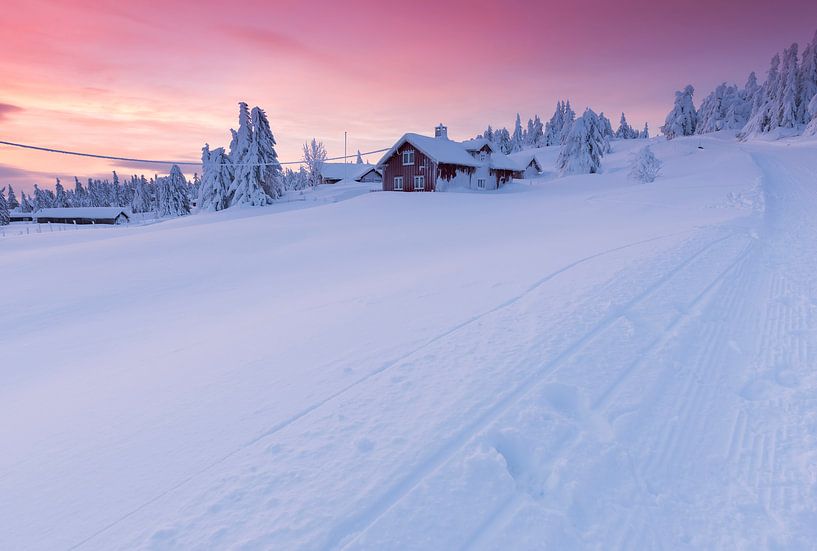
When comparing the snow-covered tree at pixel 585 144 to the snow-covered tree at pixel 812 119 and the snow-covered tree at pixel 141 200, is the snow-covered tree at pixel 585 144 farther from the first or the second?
the snow-covered tree at pixel 141 200

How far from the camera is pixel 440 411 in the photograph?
11.6ft

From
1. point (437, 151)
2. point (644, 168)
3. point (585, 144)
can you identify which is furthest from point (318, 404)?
point (585, 144)

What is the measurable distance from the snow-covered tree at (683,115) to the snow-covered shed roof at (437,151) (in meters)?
68.6

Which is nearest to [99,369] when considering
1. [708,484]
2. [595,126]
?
[708,484]

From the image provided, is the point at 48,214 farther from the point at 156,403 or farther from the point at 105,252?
the point at 156,403

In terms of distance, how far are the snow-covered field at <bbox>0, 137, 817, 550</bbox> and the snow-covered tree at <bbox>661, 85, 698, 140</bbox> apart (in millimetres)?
96219

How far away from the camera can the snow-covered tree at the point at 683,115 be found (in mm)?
85438

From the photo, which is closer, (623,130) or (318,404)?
(318,404)

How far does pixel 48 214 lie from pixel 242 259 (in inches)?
4031

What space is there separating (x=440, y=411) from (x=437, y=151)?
37.9 m

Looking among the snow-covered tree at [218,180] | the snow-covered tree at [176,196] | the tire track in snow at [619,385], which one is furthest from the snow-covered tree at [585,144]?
the snow-covered tree at [176,196]

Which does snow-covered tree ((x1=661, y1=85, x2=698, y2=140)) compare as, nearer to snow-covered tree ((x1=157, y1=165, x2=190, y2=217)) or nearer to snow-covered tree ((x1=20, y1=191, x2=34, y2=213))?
snow-covered tree ((x1=157, y1=165, x2=190, y2=217))

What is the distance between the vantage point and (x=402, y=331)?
5.51 meters

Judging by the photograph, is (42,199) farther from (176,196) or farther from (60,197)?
(176,196)
